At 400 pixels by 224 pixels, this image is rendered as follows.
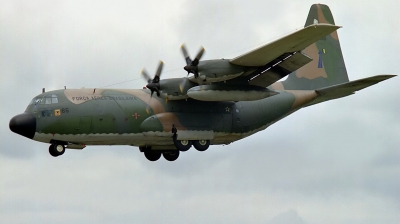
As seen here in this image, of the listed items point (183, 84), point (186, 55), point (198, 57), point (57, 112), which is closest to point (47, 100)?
point (57, 112)

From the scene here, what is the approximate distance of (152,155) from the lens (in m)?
35.4

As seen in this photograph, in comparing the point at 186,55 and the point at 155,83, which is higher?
the point at 186,55

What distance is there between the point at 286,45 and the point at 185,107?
5475 millimetres

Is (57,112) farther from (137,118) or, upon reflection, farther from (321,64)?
(321,64)

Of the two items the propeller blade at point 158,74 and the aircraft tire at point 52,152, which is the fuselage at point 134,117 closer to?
the aircraft tire at point 52,152

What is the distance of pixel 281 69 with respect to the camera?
32.5 m

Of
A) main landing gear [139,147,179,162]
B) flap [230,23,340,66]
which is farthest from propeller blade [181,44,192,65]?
main landing gear [139,147,179,162]

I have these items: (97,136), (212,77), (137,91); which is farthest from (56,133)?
(212,77)

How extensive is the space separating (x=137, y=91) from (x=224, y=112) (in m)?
3.54

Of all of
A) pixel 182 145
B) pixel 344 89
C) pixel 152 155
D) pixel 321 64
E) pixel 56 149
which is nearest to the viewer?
pixel 56 149

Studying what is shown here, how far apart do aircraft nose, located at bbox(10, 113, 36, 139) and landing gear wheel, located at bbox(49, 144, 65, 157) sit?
3.45 feet

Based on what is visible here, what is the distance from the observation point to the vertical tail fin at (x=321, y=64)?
36.5 metres

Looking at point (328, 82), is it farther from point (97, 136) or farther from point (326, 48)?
point (97, 136)

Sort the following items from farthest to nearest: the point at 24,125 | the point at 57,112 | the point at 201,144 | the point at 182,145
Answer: the point at 201,144 < the point at 182,145 < the point at 57,112 < the point at 24,125
